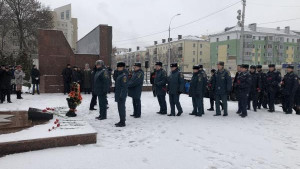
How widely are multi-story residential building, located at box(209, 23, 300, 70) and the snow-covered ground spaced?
60.4 m

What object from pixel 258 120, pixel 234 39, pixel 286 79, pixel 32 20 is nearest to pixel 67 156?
pixel 258 120

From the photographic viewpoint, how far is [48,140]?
200 inches

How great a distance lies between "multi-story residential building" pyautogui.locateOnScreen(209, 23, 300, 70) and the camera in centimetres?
A: 6650

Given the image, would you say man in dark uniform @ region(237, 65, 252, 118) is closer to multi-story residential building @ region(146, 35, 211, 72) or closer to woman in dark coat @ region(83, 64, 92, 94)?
woman in dark coat @ region(83, 64, 92, 94)

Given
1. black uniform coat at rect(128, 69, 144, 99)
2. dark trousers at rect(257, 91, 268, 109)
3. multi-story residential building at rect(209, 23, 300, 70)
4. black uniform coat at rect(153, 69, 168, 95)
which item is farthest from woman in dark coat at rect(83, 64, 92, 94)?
multi-story residential building at rect(209, 23, 300, 70)

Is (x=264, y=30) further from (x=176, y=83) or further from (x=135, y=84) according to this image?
(x=135, y=84)

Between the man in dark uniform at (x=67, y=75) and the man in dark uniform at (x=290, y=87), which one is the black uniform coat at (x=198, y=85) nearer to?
the man in dark uniform at (x=290, y=87)

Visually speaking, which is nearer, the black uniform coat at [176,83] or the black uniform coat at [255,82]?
the black uniform coat at [176,83]

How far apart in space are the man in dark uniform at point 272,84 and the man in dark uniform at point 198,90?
3183 millimetres

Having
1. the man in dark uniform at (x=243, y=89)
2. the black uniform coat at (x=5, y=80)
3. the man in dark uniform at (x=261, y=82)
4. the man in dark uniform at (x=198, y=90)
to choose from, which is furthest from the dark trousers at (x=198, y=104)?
the black uniform coat at (x=5, y=80)

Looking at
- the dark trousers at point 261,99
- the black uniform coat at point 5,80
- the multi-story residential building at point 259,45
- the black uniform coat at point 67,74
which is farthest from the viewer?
the multi-story residential building at point 259,45

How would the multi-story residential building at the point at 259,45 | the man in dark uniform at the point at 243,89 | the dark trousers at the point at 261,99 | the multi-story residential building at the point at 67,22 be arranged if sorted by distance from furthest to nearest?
the multi-story residential building at the point at 67,22 < the multi-story residential building at the point at 259,45 < the dark trousers at the point at 261,99 < the man in dark uniform at the point at 243,89

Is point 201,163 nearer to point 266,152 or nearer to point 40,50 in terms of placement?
point 266,152

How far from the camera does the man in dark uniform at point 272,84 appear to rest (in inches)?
407
